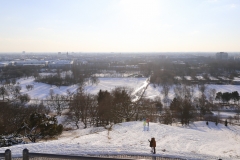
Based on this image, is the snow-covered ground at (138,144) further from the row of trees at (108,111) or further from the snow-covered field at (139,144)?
the row of trees at (108,111)

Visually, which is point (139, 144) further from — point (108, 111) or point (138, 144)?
point (108, 111)

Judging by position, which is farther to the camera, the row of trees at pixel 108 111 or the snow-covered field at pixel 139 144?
the row of trees at pixel 108 111

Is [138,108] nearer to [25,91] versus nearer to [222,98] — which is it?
[222,98]

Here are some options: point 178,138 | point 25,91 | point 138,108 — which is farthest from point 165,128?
point 25,91

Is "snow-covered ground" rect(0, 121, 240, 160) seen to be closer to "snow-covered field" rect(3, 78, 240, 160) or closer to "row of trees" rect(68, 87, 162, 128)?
"snow-covered field" rect(3, 78, 240, 160)

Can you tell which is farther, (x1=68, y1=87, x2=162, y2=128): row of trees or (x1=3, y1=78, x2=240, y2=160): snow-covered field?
(x1=68, y1=87, x2=162, y2=128): row of trees

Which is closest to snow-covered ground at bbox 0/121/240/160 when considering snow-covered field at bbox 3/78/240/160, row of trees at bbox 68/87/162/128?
snow-covered field at bbox 3/78/240/160

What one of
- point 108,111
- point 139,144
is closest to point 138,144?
point 139,144

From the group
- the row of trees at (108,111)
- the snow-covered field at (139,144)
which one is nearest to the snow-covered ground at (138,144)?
the snow-covered field at (139,144)
